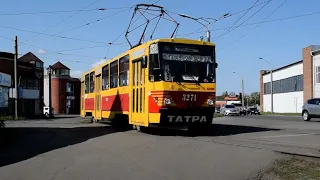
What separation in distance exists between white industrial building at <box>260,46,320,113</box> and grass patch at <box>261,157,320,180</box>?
54518mm

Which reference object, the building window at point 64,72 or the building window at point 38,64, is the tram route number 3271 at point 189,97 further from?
the building window at point 64,72

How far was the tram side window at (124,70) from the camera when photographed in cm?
1878

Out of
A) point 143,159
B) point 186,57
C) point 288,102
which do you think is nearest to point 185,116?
point 186,57

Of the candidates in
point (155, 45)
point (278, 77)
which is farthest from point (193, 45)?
point (278, 77)

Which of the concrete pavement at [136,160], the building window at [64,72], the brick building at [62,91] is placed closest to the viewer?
the concrete pavement at [136,160]

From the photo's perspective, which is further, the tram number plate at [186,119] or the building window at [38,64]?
the building window at [38,64]

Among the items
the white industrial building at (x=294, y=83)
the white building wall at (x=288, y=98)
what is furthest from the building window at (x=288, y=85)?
the white building wall at (x=288, y=98)

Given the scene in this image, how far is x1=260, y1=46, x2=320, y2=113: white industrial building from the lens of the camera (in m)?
61.5

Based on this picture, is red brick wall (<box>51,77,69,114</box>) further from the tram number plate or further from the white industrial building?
the tram number plate

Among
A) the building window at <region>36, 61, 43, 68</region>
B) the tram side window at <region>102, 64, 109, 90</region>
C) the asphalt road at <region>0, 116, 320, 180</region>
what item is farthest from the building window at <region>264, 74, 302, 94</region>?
the asphalt road at <region>0, 116, 320, 180</region>

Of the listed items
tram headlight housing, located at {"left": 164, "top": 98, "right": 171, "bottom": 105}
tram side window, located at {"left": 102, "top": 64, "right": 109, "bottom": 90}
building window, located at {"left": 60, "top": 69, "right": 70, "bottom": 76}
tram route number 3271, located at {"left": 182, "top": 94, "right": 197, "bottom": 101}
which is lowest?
tram headlight housing, located at {"left": 164, "top": 98, "right": 171, "bottom": 105}

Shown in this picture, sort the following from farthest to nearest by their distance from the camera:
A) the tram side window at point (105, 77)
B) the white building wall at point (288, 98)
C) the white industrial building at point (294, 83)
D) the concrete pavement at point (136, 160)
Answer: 1. the white building wall at point (288, 98)
2. the white industrial building at point (294, 83)
3. the tram side window at point (105, 77)
4. the concrete pavement at point (136, 160)

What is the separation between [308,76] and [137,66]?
51024mm

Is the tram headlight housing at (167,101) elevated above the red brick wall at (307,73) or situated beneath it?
situated beneath
